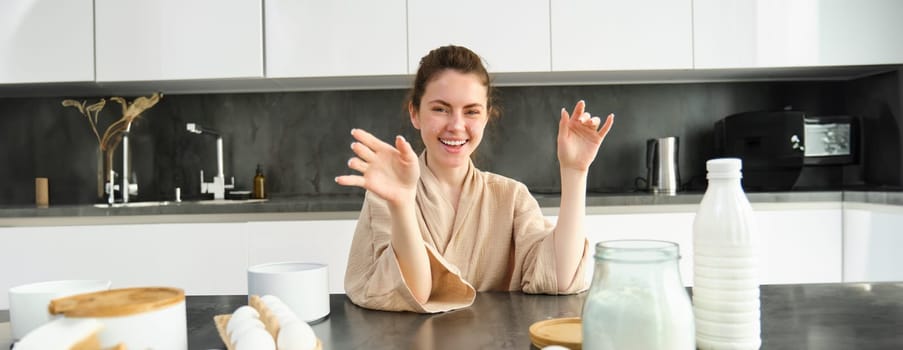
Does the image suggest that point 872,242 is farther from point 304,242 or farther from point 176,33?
point 176,33

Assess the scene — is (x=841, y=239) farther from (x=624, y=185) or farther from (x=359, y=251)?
(x=359, y=251)

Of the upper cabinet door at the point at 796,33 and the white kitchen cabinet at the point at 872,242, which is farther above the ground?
the upper cabinet door at the point at 796,33

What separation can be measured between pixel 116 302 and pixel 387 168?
454 mm

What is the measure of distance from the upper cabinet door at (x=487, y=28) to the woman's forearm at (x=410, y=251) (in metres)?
1.73

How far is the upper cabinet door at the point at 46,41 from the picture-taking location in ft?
8.75

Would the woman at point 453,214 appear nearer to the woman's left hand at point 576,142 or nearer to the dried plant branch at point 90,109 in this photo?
the woman's left hand at point 576,142

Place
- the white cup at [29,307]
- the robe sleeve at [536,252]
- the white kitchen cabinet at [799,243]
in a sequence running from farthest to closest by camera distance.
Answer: the white kitchen cabinet at [799,243] → the robe sleeve at [536,252] → the white cup at [29,307]

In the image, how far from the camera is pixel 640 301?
616 mm

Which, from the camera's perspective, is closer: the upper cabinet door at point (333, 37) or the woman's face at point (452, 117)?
the woman's face at point (452, 117)

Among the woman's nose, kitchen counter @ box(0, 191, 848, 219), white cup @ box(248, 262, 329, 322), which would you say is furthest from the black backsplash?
white cup @ box(248, 262, 329, 322)

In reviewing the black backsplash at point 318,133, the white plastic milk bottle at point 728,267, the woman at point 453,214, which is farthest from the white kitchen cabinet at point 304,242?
the white plastic milk bottle at point 728,267

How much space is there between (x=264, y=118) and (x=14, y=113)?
1182mm

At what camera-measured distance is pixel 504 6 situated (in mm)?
2695

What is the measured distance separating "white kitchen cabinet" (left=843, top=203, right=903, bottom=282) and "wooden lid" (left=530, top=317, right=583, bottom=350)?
6.80 feet
